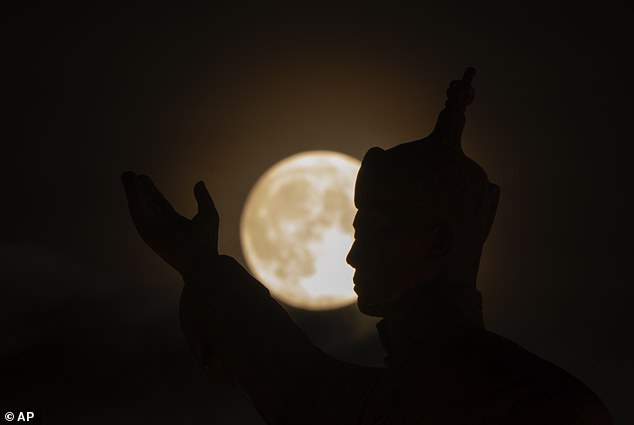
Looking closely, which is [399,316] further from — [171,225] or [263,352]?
[171,225]

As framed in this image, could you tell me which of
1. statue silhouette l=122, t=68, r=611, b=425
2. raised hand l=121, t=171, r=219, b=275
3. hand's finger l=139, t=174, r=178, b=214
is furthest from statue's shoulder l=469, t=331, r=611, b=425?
hand's finger l=139, t=174, r=178, b=214

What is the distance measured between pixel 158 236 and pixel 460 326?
2788mm

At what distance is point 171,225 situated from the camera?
28.9 ft

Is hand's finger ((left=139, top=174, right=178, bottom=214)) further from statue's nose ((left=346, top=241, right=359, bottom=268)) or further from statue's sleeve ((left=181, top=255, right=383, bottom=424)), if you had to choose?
statue's nose ((left=346, top=241, right=359, bottom=268))

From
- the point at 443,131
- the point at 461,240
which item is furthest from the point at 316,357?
the point at 443,131

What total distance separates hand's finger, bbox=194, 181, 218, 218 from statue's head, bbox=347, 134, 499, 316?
5.20 ft

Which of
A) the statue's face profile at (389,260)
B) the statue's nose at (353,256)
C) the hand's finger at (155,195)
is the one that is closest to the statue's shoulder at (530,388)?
the statue's face profile at (389,260)

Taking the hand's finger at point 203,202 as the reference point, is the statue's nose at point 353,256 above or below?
below

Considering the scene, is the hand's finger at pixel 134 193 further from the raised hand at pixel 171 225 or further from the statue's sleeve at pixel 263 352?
the statue's sleeve at pixel 263 352

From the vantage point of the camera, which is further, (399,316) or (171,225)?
(171,225)

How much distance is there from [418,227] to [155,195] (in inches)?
95.1

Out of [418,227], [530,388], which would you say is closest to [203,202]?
[418,227]

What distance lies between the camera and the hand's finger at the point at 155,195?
8.81 m

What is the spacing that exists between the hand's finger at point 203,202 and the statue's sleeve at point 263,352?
44cm
